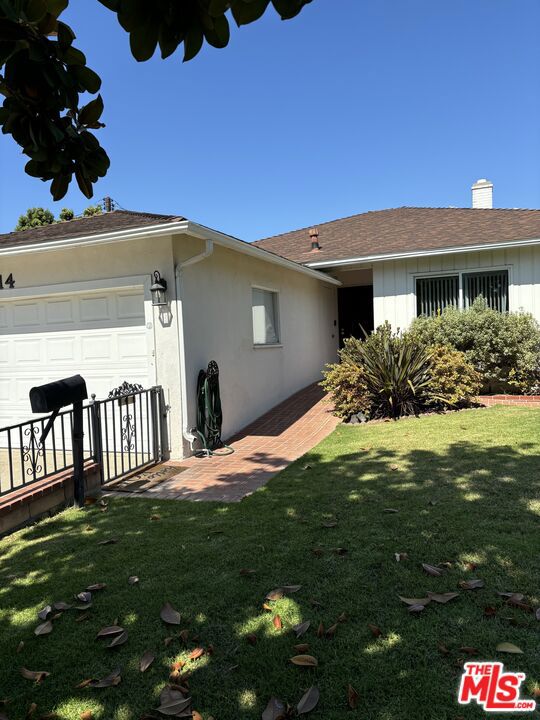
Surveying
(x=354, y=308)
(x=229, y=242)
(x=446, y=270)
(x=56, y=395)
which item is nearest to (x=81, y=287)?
(x=229, y=242)

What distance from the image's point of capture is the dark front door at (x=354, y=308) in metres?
14.7

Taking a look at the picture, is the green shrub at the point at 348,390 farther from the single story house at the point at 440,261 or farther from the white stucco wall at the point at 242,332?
the single story house at the point at 440,261

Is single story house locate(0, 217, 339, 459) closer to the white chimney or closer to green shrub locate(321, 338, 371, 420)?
green shrub locate(321, 338, 371, 420)

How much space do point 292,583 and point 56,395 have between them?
297 centimetres

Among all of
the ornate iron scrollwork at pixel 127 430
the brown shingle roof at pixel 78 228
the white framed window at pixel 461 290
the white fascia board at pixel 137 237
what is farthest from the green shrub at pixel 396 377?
the brown shingle roof at pixel 78 228

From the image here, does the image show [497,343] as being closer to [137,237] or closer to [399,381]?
[399,381]

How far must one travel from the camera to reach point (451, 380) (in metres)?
8.66

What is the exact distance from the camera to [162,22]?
5.07ft

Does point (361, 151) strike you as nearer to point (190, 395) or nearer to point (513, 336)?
point (513, 336)

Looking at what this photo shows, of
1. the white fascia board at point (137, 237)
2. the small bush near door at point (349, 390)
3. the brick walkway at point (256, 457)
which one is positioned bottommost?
the brick walkway at point (256, 457)

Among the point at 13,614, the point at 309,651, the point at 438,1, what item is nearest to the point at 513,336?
the point at 438,1

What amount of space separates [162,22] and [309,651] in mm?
2750

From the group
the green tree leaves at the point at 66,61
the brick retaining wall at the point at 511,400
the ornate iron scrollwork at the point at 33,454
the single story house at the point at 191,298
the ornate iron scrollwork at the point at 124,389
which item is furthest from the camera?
the brick retaining wall at the point at 511,400

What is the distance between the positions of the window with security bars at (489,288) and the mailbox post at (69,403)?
900 cm
